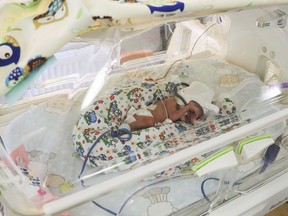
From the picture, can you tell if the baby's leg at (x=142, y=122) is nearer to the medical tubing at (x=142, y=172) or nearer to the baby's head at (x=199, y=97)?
the baby's head at (x=199, y=97)

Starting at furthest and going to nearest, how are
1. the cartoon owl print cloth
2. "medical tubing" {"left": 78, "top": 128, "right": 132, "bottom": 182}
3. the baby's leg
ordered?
the baby's leg < "medical tubing" {"left": 78, "top": 128, "right": 132, "bottom": 182} < the cartoon owl print cloth

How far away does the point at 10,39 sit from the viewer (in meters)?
0.56

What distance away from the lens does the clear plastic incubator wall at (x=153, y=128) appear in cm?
72

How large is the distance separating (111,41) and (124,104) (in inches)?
11.9

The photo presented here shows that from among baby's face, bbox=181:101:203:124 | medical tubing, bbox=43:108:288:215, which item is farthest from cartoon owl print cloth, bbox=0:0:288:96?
baby's face, bbox=181:101:203:124

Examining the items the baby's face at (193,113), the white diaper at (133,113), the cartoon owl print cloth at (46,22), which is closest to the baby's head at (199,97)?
the baby's face at (193,113)

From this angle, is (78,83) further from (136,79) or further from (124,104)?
(136,79)

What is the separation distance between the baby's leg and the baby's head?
0.46 feet

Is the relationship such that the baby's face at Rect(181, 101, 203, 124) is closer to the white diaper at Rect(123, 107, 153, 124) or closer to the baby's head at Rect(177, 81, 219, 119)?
the baby's head at Rect(177, 81, 219, 119)

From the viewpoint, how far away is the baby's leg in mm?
1042

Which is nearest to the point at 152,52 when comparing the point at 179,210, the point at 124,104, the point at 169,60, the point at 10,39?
the point at 169,60

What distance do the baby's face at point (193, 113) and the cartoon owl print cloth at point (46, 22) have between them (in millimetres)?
471

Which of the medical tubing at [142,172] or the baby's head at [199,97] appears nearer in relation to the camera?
the medical tubing at [142,172]

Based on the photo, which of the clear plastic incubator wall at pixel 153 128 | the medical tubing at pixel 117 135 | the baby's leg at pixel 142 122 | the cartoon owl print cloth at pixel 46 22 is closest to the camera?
the cartoon owl print cloth at pixel 46 22
